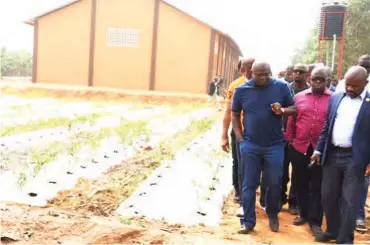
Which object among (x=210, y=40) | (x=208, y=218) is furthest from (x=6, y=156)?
(x=210, y=40)

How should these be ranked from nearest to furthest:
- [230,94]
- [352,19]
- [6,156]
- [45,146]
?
[230,94] → [6,156] → [45,146] → [352,19]

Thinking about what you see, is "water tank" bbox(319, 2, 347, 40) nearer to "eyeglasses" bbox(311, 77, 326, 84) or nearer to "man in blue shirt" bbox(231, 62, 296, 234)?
"eyeglasses" bbox(311, 77, 326, 84)

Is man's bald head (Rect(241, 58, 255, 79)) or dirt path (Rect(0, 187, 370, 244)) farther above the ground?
man's bald head (Rect(241, 58, 255, 79))

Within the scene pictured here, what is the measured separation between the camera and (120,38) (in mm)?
25109

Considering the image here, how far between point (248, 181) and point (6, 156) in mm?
4372

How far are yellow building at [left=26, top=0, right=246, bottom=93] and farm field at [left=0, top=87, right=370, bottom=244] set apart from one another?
1481 centimetres

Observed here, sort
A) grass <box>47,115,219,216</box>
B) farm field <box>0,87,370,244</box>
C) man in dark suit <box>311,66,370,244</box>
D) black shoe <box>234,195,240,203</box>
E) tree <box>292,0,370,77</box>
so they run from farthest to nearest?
tree <box>292,0,370,77</box>
black shoe <box>234,195,240,203</box>
grass <box>47,115,219,216</box>
farm field <box>0,87,370,244</box>
man in dark suit <box>311,66,370,244</box>

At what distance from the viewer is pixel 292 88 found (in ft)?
17.9

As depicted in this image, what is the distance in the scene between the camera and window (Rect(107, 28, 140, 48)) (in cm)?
2495

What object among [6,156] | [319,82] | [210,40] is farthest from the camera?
[210,40]

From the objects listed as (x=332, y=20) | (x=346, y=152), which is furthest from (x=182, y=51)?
(x=346, y=152)

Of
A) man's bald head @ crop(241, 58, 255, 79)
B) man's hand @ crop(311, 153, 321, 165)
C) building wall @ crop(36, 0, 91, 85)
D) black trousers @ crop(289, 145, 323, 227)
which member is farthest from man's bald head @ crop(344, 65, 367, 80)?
building wall @ crop(36, 0, 91, 85)

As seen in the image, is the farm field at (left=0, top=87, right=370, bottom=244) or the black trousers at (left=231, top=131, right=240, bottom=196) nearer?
the farm field at (left=0, top=87, right=370, bottom=244)

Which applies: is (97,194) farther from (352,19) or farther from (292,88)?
(352,19)
